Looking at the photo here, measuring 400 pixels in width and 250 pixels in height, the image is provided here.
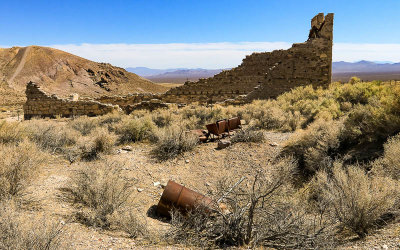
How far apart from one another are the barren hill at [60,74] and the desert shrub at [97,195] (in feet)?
117

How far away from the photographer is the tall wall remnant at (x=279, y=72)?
50.4 ft

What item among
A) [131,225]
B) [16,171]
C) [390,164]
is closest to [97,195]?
[131,225]

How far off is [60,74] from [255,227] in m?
46.6

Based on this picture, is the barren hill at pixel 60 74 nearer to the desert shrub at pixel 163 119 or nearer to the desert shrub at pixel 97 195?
the desert shrub at pixel 163 119

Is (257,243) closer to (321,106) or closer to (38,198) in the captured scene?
(38,198)

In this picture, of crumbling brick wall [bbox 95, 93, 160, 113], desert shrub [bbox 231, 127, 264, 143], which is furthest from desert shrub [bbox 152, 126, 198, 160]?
crumbling brick wall [bbox 95, 93, 160, 113]

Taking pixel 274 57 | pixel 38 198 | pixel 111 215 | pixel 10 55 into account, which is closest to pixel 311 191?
pixel 111 215

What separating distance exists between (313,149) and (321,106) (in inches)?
185

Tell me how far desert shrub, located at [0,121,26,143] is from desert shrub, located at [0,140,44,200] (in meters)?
2.08

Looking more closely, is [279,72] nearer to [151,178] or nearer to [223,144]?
[223,144]

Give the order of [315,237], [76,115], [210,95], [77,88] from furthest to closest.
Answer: [77,88]
[210,95]
[76,115]
[315,237]

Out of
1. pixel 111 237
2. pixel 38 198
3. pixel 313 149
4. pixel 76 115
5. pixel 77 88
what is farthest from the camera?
pixel 77 88

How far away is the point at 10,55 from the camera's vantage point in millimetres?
48406

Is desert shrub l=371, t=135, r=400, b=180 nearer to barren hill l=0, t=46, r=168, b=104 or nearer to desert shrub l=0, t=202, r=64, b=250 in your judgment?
desert shrub l=0, t=202, r=64, b=250
